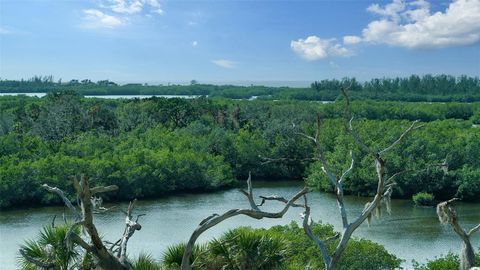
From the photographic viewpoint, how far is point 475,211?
98.9ft

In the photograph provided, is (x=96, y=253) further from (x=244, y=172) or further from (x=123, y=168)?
(x=244, y=172)

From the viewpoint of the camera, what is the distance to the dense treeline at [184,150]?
32.0 meters

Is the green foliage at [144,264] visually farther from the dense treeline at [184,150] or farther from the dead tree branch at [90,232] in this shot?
the dense treeline at [184,150]

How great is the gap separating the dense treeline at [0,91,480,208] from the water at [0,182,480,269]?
47.2 inches

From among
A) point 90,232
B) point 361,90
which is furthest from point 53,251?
point 361,90

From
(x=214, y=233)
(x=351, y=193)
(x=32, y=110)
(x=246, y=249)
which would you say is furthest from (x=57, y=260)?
(x=32, y=110)

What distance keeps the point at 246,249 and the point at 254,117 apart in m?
42.8

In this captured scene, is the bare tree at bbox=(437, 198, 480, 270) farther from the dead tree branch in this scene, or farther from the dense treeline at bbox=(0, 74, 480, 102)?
the dense treeline at bbox=(0, 74, 480, 102)

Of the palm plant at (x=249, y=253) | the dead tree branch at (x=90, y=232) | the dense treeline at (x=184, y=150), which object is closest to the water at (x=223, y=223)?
the dense treeline at (x=184, y=150)

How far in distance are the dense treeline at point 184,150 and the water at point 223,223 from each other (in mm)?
1198

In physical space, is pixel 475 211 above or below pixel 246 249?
below

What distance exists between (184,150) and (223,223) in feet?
50.3

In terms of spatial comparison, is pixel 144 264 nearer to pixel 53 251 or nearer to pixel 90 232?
pixel 53 251

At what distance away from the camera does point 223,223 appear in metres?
23.3
